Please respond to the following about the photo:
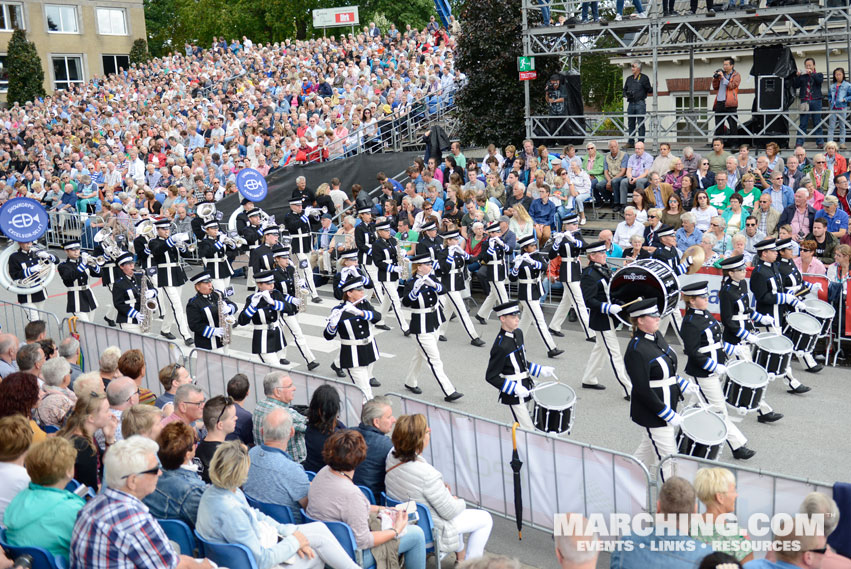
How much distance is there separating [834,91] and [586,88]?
12135mm

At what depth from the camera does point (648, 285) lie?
928 centimetres

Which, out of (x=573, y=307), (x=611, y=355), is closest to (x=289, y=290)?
(x=573, y=307)

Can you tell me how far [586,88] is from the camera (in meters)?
26.8

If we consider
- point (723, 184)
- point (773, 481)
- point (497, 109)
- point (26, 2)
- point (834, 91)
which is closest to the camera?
point (773, 481)

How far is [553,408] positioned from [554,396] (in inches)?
7.0

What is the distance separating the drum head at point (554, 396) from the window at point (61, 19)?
151 feet

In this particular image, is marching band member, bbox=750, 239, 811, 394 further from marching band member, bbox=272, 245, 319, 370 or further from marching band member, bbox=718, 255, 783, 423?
marching band member, bbox=272, 245, 319, 370

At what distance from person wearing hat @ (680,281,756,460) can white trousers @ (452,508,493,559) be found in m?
2.98

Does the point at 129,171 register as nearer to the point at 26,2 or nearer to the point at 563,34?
the point at 563,34

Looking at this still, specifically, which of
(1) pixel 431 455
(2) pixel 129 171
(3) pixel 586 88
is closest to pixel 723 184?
(1) pixel 431 455

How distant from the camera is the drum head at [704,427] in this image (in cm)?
721

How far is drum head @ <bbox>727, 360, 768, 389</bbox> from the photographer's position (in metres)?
8.50

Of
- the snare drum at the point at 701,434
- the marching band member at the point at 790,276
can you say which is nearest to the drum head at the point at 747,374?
the snare drum at the point at 701,434

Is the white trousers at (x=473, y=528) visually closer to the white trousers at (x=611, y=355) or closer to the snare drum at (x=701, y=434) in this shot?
the snare drum at (x=701, y=434)
